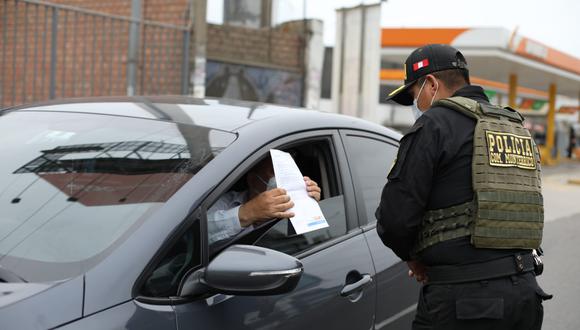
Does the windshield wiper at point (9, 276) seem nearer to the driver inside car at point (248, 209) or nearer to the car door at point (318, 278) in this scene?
the car door at point (318, 278)

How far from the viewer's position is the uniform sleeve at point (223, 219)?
7.45 ft

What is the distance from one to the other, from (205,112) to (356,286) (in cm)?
97

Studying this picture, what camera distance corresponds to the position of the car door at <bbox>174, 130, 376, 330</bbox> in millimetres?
2002

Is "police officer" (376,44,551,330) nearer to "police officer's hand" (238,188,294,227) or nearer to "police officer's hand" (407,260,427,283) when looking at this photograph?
"police officer's hand" (407,260,427,283)

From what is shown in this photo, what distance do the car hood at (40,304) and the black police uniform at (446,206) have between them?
3.76ft

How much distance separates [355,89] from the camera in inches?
471

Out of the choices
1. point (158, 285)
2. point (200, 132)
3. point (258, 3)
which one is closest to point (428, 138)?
point (200, 132)

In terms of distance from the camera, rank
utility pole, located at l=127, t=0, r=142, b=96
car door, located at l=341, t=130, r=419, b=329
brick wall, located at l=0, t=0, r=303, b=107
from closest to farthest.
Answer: car door, located at l=341, t=130, r=419, b=329, utility pole, located at l=127, t=0, r=142, b=96, brick wall, located at l=0, t=0, r=303, b=107

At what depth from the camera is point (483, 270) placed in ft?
7.39

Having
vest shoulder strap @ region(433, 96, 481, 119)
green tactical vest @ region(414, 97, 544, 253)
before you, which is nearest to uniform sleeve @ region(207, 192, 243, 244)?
green tactical vest @ region(414, 97, 544, 253)

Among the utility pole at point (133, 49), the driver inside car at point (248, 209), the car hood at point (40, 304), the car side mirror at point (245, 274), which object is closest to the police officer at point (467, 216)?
the driver inside car at point (248, 209)

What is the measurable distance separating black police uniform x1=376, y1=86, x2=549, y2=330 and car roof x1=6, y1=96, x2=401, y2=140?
0.57m

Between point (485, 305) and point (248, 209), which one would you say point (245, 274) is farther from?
point (485, 305)

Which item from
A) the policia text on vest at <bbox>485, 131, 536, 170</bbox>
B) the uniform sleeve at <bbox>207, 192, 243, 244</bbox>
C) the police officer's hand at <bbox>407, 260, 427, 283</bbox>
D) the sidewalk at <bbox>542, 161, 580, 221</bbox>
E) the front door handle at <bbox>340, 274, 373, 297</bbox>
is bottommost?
the sidewalk at <bbox>542, 161, 580, 221</bbox>
